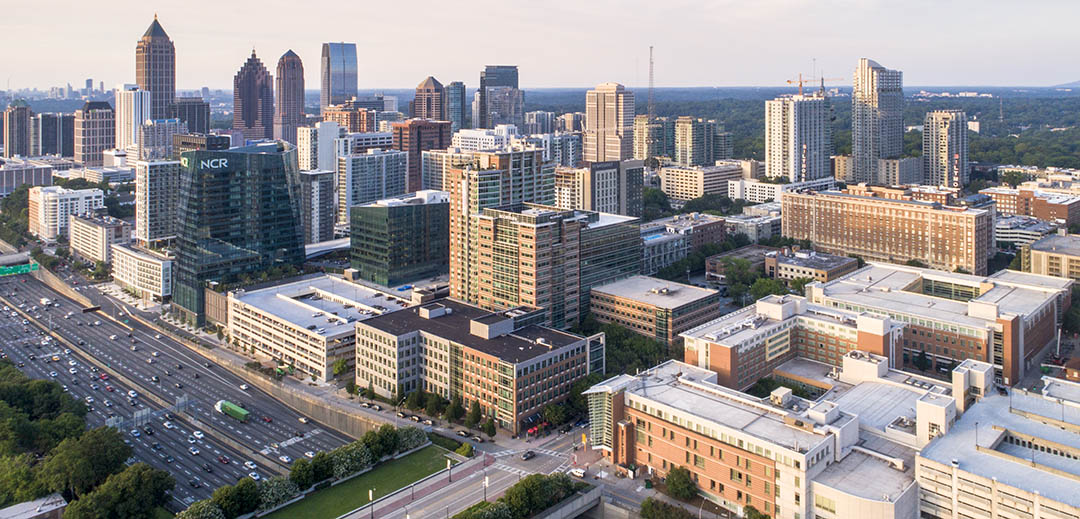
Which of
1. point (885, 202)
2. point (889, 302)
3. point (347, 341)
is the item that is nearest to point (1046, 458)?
point (889, 302)

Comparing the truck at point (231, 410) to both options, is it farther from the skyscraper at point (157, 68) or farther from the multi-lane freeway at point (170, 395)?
the skyscraper at point (157, 68)

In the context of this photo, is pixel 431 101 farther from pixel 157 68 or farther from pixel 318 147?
pixel 318 147

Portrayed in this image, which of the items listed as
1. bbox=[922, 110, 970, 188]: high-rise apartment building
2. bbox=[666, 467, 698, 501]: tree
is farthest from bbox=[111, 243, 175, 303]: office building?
bbox=[922, 110, 970, 188]: high-rise apartment building

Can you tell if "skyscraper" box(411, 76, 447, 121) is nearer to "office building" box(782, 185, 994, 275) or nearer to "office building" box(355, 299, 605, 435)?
"office building" box(782, 185, 994, 275)

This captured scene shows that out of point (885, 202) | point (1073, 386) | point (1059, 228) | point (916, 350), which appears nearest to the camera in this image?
point (1073, 386)

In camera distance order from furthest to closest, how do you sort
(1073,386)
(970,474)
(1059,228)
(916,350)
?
1. (1059,228)
2. (916,350)
3. (1073,386)
4. (970,474)

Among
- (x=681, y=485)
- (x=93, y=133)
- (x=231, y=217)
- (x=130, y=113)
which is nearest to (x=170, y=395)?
(x=231, y=217)

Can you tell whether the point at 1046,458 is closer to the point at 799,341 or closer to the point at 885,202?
the point at 799,341
